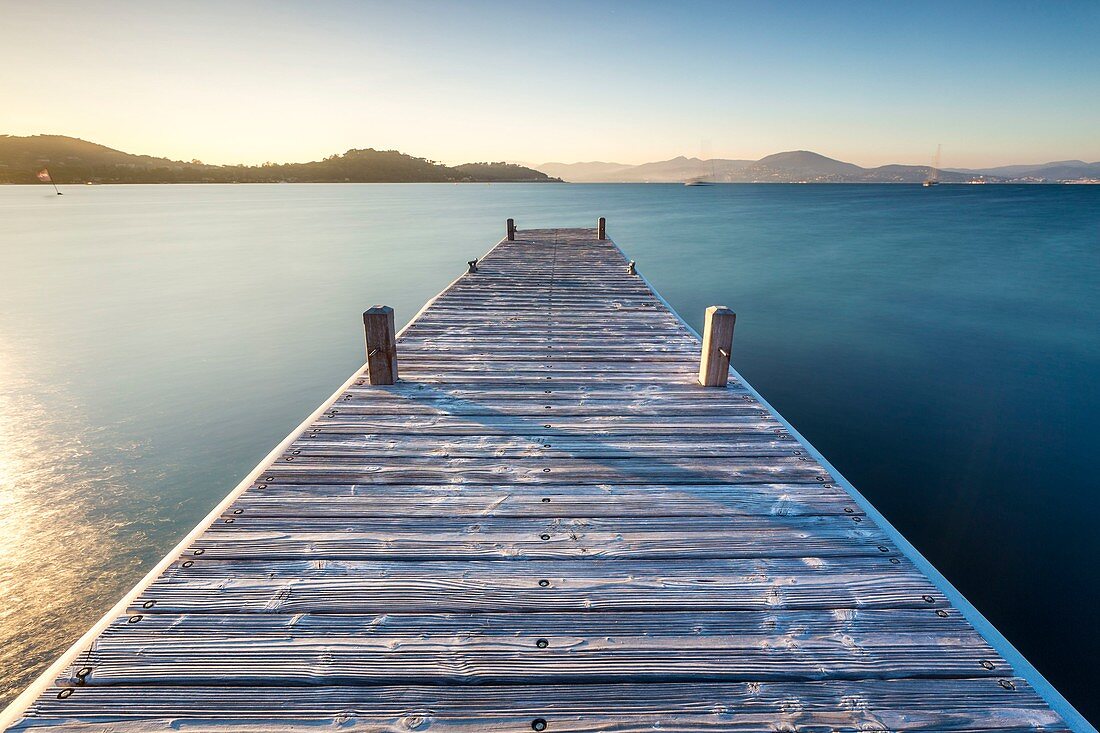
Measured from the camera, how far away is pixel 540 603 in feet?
10.2

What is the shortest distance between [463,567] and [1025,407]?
13232mm

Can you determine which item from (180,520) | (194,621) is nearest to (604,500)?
(194,621)

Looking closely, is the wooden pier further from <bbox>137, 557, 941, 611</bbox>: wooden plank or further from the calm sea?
the calm sea

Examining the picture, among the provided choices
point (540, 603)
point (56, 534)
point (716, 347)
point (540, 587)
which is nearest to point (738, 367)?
point (716, 347)

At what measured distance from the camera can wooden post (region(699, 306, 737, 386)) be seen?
608 cm

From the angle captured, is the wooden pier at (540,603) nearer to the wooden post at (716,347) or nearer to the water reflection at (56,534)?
the wooden post at (716,347)

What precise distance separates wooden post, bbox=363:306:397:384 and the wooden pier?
3.16ft

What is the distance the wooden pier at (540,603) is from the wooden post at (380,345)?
3.16 feet

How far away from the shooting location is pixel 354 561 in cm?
344

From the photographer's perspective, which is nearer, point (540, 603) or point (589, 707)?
point (589, 707)

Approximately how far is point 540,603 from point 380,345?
13.4ft

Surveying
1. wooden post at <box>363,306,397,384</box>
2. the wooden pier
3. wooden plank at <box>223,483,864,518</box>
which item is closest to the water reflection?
→ the wooden pier

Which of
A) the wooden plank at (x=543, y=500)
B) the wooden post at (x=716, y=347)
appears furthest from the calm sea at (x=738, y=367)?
the wooden post at (x=716, y=347)

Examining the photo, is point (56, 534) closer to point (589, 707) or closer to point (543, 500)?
point (543, 500)
